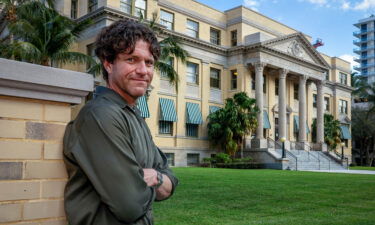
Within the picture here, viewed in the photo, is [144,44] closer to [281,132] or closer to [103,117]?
[103,117]

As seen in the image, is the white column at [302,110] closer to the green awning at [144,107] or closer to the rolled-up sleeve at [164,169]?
the green awning at [144,107]

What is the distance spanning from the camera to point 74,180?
185 cm

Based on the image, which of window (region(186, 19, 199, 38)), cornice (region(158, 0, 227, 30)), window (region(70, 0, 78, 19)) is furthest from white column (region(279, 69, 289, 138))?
window (region(70, 0, 78, 19))

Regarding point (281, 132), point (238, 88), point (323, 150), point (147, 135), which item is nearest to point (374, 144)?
point (323, 150)

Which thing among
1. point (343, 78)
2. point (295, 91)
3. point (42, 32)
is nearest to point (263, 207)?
point (42, 32)

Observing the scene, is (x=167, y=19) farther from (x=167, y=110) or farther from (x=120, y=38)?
(x=120, y=38)

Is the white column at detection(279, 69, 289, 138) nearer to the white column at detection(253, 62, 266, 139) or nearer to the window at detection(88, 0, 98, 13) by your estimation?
the white column at detection(253, 62, 266, 139)

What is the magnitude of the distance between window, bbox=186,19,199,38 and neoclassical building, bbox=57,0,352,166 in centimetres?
9

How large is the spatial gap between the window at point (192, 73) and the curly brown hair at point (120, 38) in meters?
31.9

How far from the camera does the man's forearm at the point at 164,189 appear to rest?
2.13 metres

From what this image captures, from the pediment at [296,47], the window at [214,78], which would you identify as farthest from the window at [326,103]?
the window at [214,78]

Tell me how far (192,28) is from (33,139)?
33.4m

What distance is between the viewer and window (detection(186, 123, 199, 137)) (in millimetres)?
33312

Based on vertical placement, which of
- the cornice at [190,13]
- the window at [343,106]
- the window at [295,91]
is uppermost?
the cornice at [190,13]
